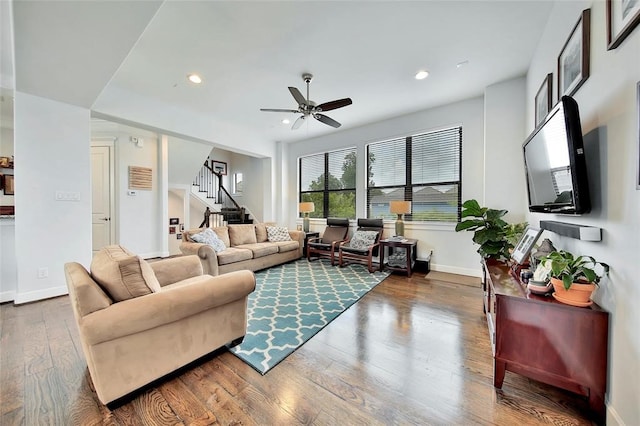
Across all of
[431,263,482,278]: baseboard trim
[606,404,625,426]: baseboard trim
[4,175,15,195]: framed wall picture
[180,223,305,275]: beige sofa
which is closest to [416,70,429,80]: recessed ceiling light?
[431,263,482,278]: baseboard trim

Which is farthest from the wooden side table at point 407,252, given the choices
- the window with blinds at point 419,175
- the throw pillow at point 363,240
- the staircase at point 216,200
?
the staircase at point 216,200

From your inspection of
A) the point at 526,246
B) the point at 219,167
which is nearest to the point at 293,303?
the point at 526,246

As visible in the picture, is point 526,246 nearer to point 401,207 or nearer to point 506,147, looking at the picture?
point 506,147

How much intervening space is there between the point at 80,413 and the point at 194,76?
356 centimetres

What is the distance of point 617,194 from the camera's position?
125 centimetres

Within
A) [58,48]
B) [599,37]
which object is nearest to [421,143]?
[599,37]

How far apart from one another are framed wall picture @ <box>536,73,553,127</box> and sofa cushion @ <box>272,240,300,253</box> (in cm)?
409

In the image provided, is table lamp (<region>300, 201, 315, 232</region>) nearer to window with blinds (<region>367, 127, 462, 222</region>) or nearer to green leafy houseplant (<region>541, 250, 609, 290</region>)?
window with blinds (<region>367, 127, 462, 222</region>)

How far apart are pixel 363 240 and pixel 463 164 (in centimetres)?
218

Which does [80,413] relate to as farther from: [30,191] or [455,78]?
[455,78]

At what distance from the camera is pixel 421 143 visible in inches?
183

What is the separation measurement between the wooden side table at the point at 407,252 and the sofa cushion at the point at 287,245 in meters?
1.81

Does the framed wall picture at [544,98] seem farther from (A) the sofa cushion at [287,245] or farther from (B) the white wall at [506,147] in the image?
(A) the sofa cushion at [287,245]

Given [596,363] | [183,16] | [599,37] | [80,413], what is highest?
[183,16]
